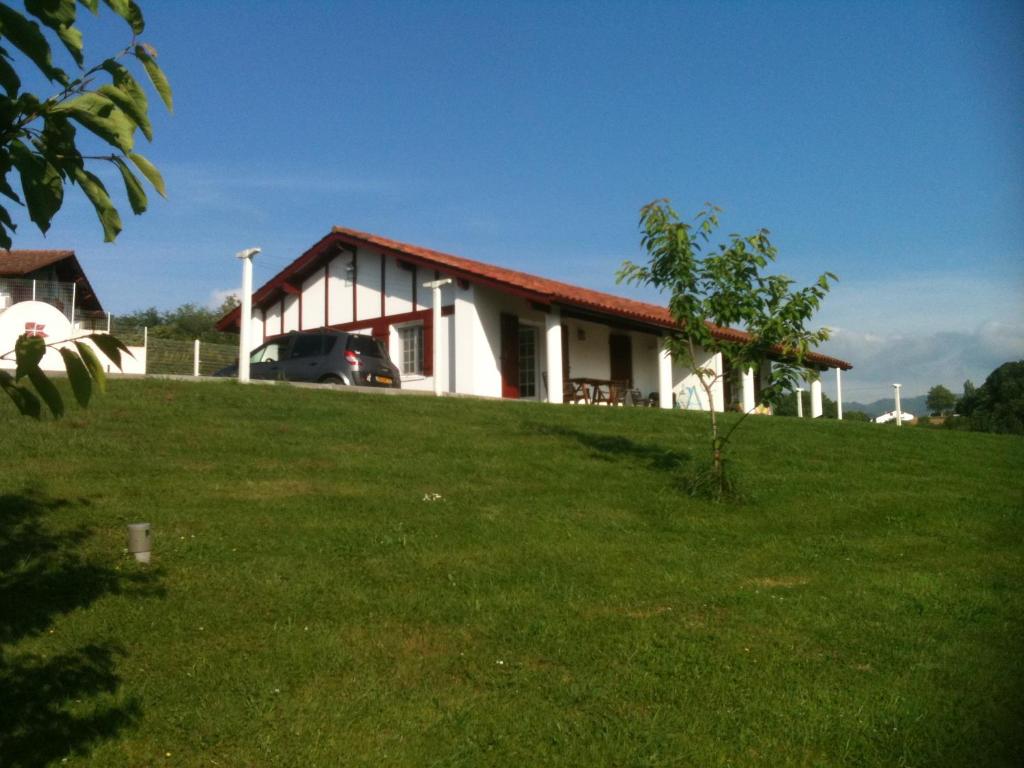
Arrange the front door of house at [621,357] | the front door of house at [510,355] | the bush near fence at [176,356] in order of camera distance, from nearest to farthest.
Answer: the front door of house at [510,355] → the bush near fence at [176,356] → the front door of house at [621,357]

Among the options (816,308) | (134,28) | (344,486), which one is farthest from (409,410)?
(134,28)

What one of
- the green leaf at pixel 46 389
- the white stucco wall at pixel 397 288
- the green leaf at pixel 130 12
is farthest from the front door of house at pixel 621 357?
the green leaf at pixel 46 389

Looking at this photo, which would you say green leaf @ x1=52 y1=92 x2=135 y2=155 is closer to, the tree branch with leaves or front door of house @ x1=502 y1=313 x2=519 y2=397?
the tree branch with leaves

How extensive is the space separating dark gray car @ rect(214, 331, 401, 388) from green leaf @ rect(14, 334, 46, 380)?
15372 millimetres

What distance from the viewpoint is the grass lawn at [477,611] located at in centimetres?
449

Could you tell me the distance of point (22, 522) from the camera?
694 centimetres

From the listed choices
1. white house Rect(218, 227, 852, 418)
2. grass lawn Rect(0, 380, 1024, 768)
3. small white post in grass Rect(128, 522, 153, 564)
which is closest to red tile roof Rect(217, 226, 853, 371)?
white house Rect(218, 227, 852, 418)


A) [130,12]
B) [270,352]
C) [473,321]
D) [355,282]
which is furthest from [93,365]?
[355,282]

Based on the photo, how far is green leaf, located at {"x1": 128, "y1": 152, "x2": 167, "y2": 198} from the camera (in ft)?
8.36

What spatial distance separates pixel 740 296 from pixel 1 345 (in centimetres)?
1244

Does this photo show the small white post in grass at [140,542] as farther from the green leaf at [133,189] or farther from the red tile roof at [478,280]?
the red tile roof at [478,280]

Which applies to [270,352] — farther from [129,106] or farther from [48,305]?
[129,106]

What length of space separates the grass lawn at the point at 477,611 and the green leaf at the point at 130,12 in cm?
302

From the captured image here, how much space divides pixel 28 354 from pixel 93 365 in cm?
15
